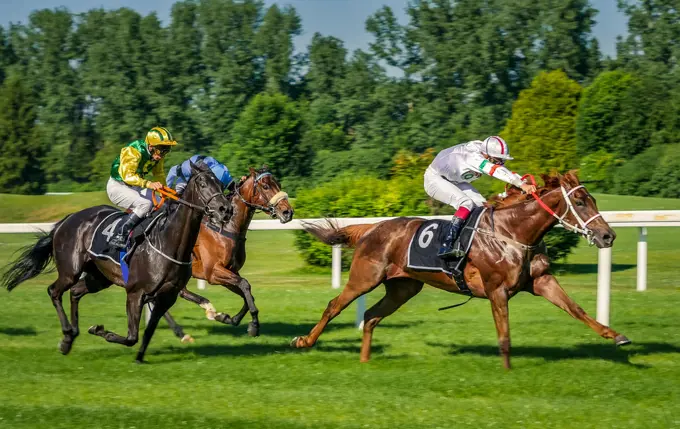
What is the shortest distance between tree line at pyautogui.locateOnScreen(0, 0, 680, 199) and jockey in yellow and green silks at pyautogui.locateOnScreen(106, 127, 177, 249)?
25663mm

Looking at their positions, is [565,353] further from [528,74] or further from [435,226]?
[528,74]

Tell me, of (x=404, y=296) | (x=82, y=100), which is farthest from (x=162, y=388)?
(x=82, y=100)

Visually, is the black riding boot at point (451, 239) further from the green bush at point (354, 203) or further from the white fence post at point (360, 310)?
the green bush at point (354, 203)

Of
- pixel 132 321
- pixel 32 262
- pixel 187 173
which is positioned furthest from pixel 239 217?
pixel 132 321

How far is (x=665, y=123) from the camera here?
38.5 metres

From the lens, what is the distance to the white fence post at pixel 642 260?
1142cm

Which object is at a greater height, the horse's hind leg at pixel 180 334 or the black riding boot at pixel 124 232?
the black riding boot at pixel 124 232

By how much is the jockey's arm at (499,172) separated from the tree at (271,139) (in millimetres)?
26266

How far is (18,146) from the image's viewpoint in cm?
4312

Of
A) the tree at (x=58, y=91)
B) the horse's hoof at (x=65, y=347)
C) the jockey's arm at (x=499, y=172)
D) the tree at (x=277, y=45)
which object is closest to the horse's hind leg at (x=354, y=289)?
the jockey's arm at (x=499, y=172)

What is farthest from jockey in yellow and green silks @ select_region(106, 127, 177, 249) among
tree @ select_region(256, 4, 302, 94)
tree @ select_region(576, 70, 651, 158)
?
tree @ select_region(256, 4, 302, 94)

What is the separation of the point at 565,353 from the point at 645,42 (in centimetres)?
4383

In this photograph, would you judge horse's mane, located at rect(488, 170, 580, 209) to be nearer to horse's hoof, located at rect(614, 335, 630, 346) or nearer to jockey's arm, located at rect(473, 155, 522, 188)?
jockey's arm, located at rect(473, 155, 522, 188)

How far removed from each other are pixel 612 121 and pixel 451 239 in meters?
32.3
